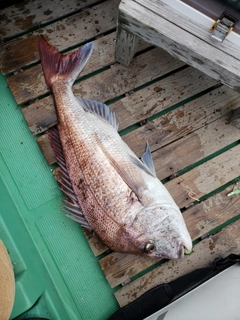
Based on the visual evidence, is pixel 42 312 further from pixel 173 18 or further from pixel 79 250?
pixel 173 18

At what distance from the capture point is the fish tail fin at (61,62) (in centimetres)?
241

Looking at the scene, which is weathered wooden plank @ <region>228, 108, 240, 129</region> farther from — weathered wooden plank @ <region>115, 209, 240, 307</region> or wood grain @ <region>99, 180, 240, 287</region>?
weathered wooden plank @ <region>115, 209, 240, 307</region>

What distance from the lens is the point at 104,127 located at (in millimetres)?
2357

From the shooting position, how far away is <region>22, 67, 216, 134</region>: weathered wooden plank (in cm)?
270

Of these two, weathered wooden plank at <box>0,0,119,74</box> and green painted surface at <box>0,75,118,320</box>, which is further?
weathered wooden plank at <box>0,0,119,74</box>

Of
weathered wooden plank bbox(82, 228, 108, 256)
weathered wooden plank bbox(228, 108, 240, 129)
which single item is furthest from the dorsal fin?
weathered wooden plank bbox(228, 108, 240, 129)

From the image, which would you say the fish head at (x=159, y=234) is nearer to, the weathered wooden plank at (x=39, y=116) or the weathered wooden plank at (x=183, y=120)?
the weathered wooden plank at (x=183, y=120)

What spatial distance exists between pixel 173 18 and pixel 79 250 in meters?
1.73

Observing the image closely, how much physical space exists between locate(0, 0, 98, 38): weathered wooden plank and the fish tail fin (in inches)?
20.4

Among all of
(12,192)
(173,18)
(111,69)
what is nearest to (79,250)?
(12,192)

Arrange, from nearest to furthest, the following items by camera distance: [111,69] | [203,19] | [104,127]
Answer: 1. [203,19]
2. [104,127]
3. [111,69]

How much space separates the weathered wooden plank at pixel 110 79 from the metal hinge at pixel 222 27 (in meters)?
0.88

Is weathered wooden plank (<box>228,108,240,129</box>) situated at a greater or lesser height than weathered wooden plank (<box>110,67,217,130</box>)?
lesser

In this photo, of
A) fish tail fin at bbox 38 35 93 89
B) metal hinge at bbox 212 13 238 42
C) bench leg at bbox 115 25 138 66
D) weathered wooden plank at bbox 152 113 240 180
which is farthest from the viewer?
weathered wooden plank at bbox 152 113 240 180
